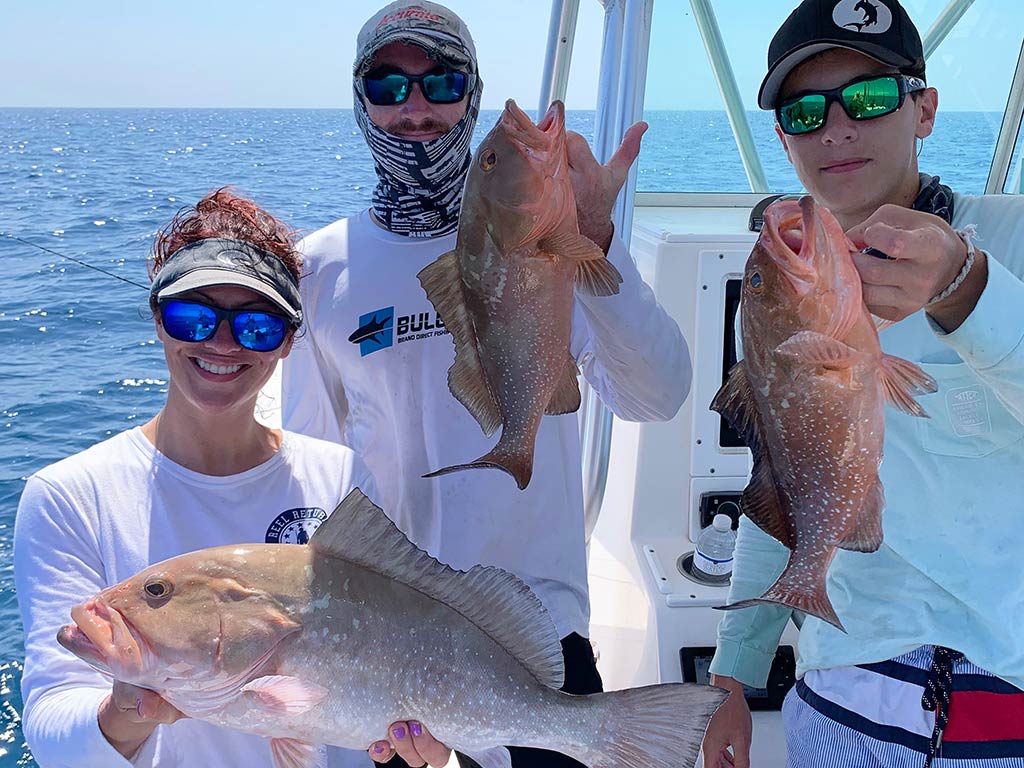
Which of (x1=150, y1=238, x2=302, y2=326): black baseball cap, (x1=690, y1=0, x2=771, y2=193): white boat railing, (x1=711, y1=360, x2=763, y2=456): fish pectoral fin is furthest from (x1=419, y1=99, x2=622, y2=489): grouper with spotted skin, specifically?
(x1=690, y1=0, x2=771, y2=193): white boat railing

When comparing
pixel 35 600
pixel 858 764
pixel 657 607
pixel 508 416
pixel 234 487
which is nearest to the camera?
pixel 508 416

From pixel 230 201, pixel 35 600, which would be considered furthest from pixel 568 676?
pixel 230 201

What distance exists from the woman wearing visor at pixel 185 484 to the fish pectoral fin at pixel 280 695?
0.27m

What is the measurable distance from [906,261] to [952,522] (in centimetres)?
80

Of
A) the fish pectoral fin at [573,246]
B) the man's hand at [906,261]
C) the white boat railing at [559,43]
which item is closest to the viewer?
the man's hand at [906,261]

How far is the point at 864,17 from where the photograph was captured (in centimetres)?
174

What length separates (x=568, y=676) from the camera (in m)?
2.50

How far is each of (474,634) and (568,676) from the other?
34.4 inches

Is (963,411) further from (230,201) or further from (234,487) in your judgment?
(230,201)

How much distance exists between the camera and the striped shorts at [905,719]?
1853 mm

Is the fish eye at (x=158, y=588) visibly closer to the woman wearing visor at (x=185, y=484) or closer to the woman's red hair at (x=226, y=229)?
the woman wearing visor at (x=185, y=484)

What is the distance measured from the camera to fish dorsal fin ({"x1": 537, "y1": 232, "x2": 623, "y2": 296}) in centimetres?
141

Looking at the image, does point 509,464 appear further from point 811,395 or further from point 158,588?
point 158,588

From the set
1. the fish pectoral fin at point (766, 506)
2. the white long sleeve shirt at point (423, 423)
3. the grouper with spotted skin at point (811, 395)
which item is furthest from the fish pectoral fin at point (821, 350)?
the white long sleeve shirt at point (423, 423)
